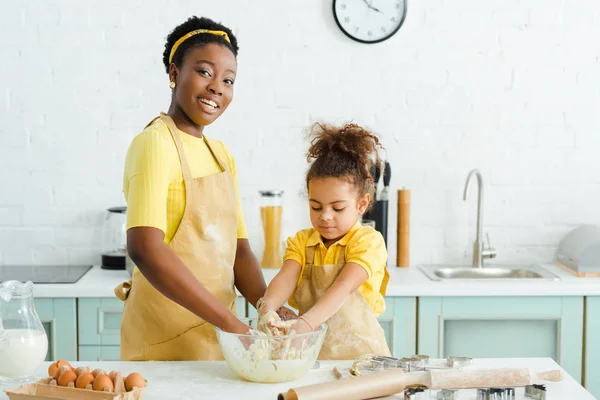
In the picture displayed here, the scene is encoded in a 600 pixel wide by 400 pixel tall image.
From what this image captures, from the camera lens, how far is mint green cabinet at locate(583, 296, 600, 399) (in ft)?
9.86

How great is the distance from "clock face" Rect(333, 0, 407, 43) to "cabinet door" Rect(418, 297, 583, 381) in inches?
47.4

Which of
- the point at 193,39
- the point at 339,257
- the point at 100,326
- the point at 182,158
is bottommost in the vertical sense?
the point at 100,326

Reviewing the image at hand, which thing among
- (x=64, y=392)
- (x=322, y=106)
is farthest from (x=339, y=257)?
(x=322, y=106)

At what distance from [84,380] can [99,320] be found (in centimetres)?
157

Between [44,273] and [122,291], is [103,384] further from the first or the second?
[44,273]

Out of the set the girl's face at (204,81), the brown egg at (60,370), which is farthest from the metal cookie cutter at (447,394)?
the girl's face at (204,81)

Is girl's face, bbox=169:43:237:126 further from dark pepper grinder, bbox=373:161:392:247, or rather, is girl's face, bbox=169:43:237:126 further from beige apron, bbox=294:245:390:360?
dark pepper grinder, bbox=373:161:392:247

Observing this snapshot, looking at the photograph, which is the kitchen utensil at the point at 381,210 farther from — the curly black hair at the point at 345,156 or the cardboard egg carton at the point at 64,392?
the cardboard egg carton at the point at 64,392

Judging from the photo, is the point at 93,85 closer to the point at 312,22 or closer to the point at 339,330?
the point at 312,22

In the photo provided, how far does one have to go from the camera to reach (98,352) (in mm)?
2990

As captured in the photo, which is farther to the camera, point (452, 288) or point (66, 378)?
point (452, 288)

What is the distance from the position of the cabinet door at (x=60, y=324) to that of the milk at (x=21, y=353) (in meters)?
1.41

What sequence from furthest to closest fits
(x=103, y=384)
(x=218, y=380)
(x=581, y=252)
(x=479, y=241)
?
(x=479, y=241)
(x=581, y=252)
(x=218, y=380)
(x=103, y=384)

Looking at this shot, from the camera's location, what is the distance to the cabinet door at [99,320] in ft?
9.70
